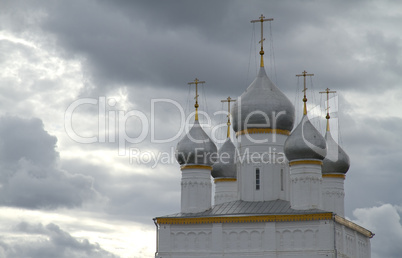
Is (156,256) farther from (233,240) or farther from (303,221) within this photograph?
(303,221)

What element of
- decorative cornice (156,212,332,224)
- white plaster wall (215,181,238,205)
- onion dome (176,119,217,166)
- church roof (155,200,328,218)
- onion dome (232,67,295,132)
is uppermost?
onion dome (232,67,295,132)

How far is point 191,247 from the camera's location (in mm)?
52156

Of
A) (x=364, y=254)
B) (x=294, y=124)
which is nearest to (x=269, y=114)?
(x=294, y=124)

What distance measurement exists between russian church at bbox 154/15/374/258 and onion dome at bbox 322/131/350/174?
4.56 metres

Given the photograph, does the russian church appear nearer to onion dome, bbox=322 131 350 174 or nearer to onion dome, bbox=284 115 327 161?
onion dome, bbox=284 115 327 161

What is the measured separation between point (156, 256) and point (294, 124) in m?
11.1

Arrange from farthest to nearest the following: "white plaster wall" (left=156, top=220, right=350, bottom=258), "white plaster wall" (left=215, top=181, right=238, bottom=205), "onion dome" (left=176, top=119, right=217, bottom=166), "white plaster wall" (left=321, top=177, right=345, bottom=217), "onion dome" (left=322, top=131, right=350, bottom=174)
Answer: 1. "white plaster wall" (left=215, top=181, right=238, bottom=205)
2. "white plaster wall" (left=321, top=177, right=345, bottom=217)
3. "onion dome" (left=322, top=131, right=350, bottom=174)
4. "onion dome" (left=176, top=119, right=217, bottom=166)
5. "white plaster wall" (left=156, top=220, right=350, bottom=258)

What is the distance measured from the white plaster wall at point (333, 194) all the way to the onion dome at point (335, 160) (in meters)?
0.70

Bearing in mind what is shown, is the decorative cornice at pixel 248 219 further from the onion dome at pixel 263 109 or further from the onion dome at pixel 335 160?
the onion dome at pixel 335 160

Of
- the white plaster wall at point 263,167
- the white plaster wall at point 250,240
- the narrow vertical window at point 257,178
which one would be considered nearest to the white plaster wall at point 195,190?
the white plaster wall at point 250,240

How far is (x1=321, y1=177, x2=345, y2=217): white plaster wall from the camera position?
59.8 metres

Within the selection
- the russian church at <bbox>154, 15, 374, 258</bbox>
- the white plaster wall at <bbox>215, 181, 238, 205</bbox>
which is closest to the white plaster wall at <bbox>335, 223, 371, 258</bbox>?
the russian church at <bbox>154, 15, 374, 258</bbox>

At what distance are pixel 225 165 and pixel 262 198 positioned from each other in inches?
289

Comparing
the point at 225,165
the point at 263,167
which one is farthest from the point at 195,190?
the point at 225,165
